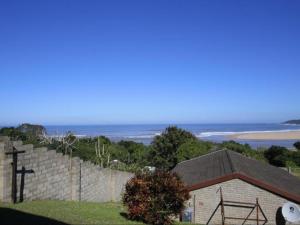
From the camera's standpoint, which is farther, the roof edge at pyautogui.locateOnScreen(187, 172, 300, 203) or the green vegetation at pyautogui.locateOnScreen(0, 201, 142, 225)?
the roof edge at pyautogui.locateOnScreen(187, 172, 300, 203)

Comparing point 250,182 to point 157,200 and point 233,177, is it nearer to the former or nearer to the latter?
point 233,177

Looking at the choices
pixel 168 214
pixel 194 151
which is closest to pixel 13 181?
pixel 168 214

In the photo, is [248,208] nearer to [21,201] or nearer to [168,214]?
[168,214]

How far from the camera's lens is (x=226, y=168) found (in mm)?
23656

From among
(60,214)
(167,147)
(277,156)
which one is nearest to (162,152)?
(167,147)

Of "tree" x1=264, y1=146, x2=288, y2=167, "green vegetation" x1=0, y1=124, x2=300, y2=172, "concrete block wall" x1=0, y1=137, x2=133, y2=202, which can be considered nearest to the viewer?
"concrete block wall" x1=0, y1=137, x2=133, y2=202

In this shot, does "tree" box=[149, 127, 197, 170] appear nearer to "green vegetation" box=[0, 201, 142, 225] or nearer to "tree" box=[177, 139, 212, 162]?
"tree" box=[177, 139, 212, 162]

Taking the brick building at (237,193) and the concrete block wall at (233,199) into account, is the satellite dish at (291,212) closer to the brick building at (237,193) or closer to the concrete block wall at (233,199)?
the brick building at (237,193)

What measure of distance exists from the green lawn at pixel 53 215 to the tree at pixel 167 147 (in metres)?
22.7

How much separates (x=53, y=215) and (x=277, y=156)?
37.5 m

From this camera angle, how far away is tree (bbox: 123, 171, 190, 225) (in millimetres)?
17031

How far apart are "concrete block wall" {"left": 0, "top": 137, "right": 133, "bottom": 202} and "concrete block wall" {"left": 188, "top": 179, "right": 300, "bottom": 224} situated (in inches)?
212

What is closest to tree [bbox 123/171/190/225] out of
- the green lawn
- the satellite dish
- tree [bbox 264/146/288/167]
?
the green lawn

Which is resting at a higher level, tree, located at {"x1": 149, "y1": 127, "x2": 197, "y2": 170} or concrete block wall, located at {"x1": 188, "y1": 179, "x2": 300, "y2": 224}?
tree, located at {"x1": 149, "y1": 127, "x2": 197, "y2": 170}
